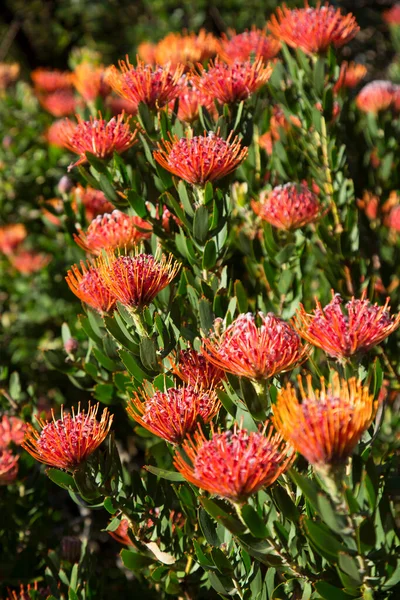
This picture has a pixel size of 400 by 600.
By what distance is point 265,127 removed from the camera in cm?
197

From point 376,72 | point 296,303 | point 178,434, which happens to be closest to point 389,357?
point 296,303

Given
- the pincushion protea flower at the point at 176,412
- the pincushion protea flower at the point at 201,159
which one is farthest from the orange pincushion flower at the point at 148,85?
the pincushion protea flower at the point at 176,412

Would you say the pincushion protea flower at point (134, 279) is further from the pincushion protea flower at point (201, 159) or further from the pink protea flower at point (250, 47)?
the pink protea flower at point (250, 47)

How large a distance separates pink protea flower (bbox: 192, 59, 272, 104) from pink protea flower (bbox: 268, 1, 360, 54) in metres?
0.23

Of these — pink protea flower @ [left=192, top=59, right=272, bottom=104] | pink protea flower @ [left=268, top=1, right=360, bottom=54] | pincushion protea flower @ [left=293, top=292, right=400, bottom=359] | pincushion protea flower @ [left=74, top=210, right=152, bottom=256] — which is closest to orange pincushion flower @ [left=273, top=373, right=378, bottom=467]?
pincushion protea flower @ [left=293, top=292, right=400, bottom=359]

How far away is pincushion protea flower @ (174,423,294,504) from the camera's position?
3.20 ft

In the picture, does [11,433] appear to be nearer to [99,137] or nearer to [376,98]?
[99,137]

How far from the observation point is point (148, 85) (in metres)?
1.48

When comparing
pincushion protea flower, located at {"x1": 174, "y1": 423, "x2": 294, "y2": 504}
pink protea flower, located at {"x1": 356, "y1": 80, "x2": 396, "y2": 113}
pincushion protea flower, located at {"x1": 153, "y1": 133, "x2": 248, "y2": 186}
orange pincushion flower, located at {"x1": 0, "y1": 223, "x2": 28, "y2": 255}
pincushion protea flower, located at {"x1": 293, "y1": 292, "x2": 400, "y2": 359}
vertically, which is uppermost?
pincushion protea flower, located at {"x1": 153, "y1": 133, "x2": 248, "y2": 186}

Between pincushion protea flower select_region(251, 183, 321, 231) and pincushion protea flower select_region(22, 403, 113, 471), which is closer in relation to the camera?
pincushion protea flower select_region(22, 403, 113, 471)

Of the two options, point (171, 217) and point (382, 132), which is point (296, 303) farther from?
point (382, 132)

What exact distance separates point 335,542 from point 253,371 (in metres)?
0.29

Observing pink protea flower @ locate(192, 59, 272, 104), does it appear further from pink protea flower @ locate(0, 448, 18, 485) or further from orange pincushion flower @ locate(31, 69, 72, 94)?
orange pincushion flower @ locate(31, 69, 72, 94)

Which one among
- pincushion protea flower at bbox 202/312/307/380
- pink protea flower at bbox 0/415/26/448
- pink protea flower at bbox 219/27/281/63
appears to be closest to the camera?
pincushion protea flower at bbox 202/312/307/380
